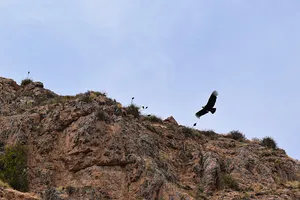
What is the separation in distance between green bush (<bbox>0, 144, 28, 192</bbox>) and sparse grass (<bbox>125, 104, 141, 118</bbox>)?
5936 millimetres

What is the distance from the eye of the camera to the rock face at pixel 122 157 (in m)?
16.3

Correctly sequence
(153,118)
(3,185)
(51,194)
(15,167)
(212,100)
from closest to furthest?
(3,185) → (51,194) → (15,167) → (212,100) → (153,118)

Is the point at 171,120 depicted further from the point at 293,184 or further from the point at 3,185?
the point at 3,185

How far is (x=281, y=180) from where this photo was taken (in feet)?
65.3

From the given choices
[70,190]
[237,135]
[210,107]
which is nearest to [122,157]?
[70,190]

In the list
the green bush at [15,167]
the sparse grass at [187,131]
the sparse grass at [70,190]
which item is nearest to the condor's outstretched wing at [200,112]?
the sparse grass at [187,131]

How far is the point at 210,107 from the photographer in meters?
18.9

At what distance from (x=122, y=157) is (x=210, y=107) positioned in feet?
14.0

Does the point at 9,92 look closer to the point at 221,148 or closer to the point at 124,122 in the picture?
the point at 124,122

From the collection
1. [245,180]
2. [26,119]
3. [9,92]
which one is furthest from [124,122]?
[9,92]

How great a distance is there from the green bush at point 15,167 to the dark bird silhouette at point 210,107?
7146 millimetres

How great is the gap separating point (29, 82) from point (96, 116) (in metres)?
7.72

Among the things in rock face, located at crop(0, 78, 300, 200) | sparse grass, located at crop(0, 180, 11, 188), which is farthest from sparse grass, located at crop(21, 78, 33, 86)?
sparse grass, located at crop(0, 180, 11, 188)

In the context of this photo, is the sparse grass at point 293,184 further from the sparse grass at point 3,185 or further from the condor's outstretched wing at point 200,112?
the sparse grass at point 3,185
